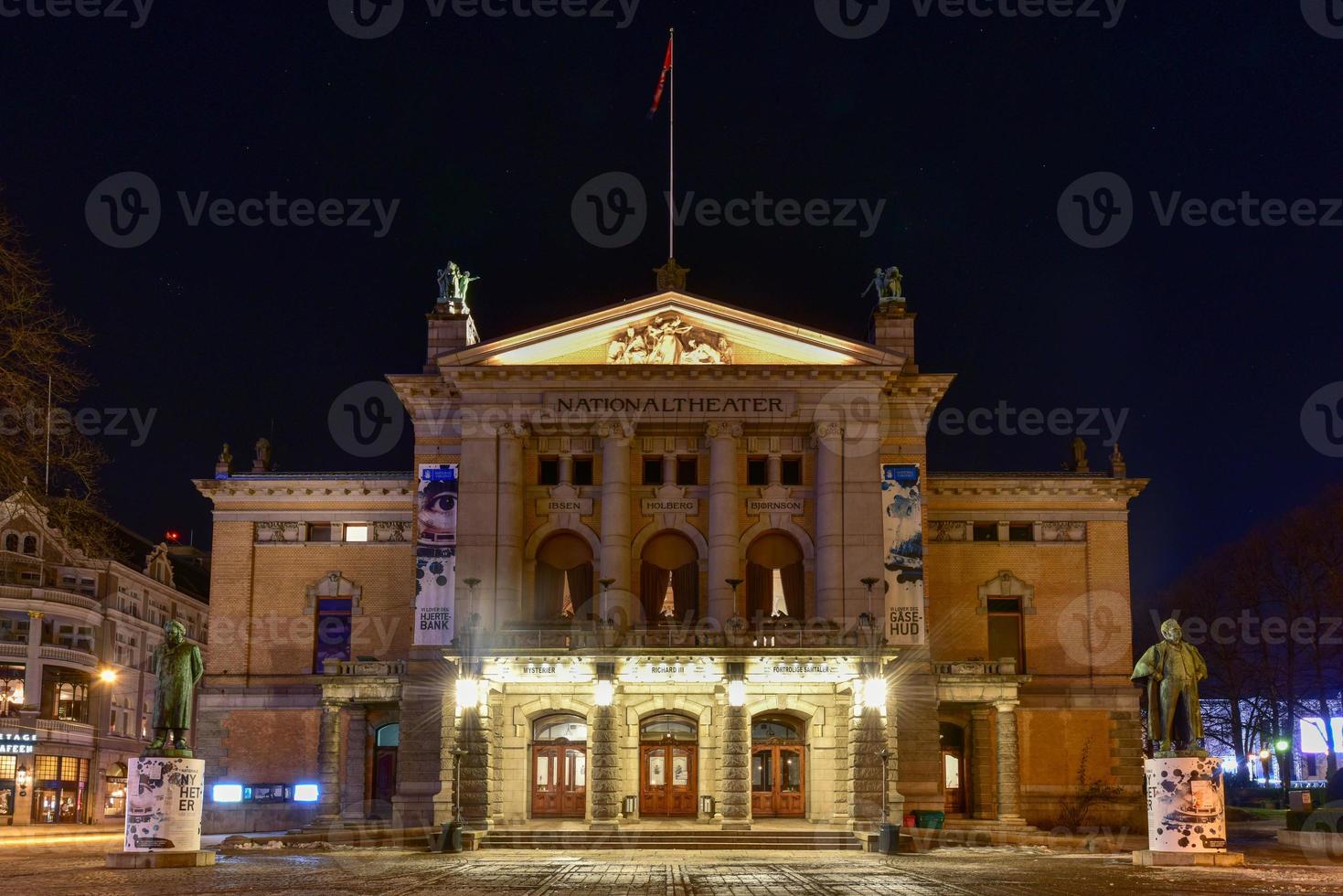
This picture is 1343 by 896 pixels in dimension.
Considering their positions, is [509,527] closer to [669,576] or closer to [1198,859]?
[669,576]

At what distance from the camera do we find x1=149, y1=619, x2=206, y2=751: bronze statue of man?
30.6 m

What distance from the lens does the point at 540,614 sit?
2072 inches

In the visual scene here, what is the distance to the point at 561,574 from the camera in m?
53.1

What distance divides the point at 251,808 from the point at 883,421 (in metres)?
27.7

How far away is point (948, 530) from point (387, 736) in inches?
903

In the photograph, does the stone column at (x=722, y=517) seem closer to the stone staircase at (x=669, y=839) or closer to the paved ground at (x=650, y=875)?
the stone staircase at (x=669, y=839)

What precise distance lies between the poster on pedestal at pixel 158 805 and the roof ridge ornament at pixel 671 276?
2883 cm

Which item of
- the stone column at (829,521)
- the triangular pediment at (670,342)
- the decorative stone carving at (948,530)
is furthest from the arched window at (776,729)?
the triangular pediment at (670,342)

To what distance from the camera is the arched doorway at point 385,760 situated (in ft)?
179

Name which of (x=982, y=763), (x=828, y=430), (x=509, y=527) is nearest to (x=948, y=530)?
(x=828, y=430)

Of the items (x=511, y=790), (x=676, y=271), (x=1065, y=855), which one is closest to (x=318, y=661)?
(x=511, y=790)

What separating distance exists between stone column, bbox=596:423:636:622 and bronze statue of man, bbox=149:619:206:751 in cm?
2093

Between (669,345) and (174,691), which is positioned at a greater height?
(669,345)

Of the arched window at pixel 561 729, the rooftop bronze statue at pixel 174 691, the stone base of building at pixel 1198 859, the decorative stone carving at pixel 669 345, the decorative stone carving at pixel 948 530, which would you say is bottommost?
the stone base of building at pixel 1198 859
